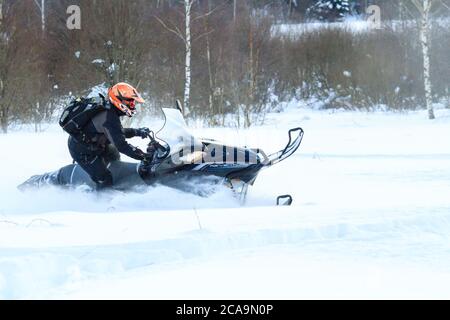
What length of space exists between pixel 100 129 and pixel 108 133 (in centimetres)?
18

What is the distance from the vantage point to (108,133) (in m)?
5.88

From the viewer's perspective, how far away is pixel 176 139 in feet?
19.6

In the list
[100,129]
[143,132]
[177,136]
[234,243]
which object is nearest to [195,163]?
[177,136]

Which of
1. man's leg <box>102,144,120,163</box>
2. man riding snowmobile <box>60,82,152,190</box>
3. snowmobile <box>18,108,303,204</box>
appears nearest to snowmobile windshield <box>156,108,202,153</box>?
Answer: snowmobile <box>18,108,303,204</box>

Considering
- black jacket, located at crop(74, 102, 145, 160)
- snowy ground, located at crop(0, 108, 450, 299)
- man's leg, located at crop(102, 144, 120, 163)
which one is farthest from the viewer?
man's leg, located at crop(102, 144, 120, 163)

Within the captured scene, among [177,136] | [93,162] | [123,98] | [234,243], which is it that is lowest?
[234,243]

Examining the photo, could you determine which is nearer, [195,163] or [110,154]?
[195,163]

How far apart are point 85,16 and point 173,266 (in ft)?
54.4

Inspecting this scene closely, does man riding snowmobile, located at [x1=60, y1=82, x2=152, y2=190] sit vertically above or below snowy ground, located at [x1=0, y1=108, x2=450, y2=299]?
above

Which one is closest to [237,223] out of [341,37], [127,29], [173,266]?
[173,266]

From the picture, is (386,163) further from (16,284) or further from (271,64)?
(271,64)

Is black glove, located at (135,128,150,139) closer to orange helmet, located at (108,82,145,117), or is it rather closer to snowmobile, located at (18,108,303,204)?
snowmobile, located at (18,108,303,204)

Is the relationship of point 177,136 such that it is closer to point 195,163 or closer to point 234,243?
point 195,163

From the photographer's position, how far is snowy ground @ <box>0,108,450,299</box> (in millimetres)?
3320
